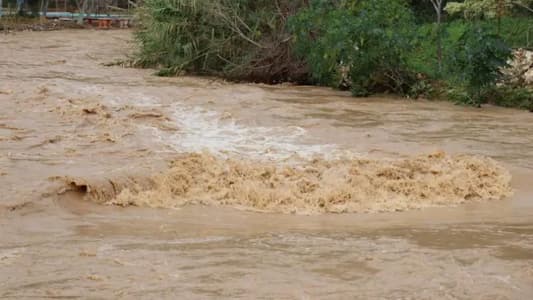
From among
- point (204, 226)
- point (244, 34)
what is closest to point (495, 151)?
point (204, 226)

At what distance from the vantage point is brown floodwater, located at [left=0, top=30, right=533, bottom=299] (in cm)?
557

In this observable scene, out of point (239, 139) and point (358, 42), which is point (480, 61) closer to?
point (358, 42)

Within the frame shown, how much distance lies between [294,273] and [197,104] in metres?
9.34

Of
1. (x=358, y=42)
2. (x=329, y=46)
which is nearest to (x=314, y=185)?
(x=358, y=42)

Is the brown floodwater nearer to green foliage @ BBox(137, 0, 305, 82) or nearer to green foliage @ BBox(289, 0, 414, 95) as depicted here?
green foliage @ BBox(289, 0, 414, 95)

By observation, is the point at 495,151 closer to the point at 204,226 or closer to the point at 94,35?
the point at 204,226

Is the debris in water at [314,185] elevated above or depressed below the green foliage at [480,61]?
below

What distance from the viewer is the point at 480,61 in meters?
14.0

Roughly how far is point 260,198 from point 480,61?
6863mm

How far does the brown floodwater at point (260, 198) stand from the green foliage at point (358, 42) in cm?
74

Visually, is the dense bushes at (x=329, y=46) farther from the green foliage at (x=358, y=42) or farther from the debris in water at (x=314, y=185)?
the debris in water at (x=314, y=185)

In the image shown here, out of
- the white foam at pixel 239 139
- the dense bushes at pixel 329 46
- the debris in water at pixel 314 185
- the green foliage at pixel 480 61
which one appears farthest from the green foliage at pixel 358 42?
the debris in water at pixel 314 185

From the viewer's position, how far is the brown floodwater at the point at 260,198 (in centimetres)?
557

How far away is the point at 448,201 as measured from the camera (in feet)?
27.8
